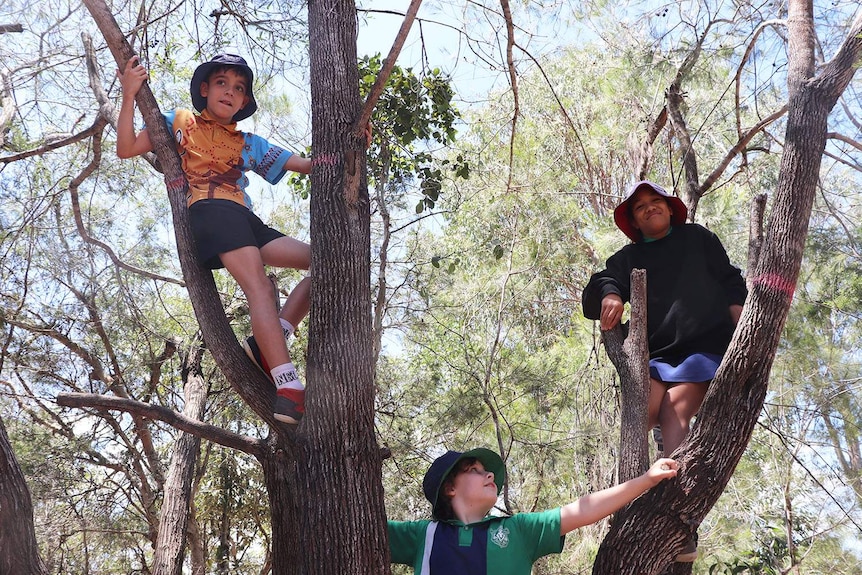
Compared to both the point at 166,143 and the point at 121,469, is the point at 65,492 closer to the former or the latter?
the point at 121,469

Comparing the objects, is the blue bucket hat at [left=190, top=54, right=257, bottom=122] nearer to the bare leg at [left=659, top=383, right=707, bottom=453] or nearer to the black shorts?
the black shorts

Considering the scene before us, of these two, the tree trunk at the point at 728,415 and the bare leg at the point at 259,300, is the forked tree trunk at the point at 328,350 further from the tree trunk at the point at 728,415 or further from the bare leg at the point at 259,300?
the tree trunk at the point at 728,415

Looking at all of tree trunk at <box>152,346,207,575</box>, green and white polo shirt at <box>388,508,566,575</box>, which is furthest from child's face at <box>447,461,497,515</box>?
tree trunk at <box>152,346,207,575</box>

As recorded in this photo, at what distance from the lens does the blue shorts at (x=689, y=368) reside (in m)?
2.26

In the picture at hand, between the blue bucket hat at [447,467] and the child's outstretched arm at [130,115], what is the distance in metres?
1.26

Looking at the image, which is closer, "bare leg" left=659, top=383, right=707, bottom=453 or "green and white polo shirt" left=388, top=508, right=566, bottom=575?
"green and white polo shirt" left=388, top=508, right=566, bottom=575

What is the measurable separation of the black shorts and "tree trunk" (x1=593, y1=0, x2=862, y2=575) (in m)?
1.26

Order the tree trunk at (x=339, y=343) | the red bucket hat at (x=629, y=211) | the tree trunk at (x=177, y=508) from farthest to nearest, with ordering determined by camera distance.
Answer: the tree trunk at (x=177, y=508) → the red bucket hat at (x=629, y=211) → the tree trunk at (x=339, y=343)

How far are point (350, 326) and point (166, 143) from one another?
2.74ft

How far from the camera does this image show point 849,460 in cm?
635

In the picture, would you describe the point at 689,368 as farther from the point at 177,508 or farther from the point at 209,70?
the point at 177,508

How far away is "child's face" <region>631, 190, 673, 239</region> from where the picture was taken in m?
2.58

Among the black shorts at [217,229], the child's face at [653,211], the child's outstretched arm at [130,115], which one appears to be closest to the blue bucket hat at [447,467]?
the black shorts at [217,229]

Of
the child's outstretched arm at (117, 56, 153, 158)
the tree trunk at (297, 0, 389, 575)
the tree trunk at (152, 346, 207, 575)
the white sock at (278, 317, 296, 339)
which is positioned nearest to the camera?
the tree trunk at (297, 0, 389, 575)
